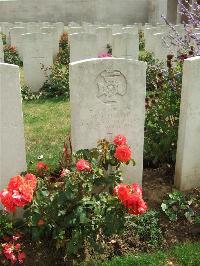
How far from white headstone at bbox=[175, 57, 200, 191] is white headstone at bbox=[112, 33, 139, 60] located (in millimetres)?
4988

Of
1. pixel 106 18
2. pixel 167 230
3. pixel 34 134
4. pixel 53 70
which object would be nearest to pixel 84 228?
pixel 167 230

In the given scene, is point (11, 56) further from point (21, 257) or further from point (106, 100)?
point (21, 257)

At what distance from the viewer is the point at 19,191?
Result: 3.16m

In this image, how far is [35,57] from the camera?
8.96 m

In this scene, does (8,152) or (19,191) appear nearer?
(19,191)

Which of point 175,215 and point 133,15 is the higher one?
point 133,15

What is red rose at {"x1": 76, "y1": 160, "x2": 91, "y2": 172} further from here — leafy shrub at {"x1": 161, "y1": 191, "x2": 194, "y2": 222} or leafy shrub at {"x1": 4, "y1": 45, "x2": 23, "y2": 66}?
leafy shrub at {"x1": 4, "y1": 45, "x2": 23, "y2": 66}

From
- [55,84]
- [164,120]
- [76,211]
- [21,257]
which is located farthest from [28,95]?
[76,211]

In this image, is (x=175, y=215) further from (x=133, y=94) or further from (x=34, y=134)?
(x=34, y=134)

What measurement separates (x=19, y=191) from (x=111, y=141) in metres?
1.37

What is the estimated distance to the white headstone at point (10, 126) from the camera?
11.6ft

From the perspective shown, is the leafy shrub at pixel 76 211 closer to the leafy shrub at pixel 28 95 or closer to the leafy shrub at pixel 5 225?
the leafy shrub at pixel 5 225

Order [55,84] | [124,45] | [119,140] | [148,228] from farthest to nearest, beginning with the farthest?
[124,45], [55,84], [148,228], [119,140]

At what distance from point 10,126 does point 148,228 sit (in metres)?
1.64
